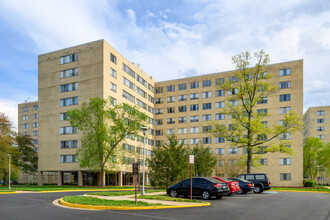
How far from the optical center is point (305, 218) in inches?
474

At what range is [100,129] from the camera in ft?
145

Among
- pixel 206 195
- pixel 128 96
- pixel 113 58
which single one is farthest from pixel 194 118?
pixel 206 195

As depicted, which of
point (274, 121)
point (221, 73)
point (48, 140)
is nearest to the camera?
point (48, 140)

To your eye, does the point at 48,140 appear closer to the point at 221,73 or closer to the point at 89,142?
the point at 89,142

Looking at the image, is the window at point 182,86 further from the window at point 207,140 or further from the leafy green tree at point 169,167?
the leafy green tree at point 169,167

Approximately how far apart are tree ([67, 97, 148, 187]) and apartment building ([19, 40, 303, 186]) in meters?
2.73

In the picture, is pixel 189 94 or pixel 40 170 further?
pixel 189 94

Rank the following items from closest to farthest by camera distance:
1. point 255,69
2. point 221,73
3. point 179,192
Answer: point 179,192 → point 255,69 → point 221,73

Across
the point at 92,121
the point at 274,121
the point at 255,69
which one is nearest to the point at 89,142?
the point at 92,121

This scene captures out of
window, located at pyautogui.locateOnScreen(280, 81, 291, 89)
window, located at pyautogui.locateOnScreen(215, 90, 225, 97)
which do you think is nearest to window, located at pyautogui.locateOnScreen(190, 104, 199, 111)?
window, located at pyautogui.locateOnScreen(215, 90, 225, 97)

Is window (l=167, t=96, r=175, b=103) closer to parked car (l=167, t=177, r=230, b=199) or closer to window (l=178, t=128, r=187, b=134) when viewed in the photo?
window (l=178, t=128, r=187, b=134)

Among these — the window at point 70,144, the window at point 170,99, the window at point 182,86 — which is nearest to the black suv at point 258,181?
the window at point 70,144

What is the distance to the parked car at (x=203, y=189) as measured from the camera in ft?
64.3

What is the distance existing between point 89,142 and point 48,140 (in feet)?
46.2
